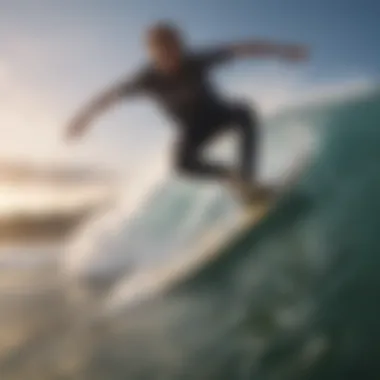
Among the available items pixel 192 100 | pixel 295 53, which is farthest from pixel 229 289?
pixel 295 53

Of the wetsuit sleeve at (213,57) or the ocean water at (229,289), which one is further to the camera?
the wetsuit sleeve at (213,57)

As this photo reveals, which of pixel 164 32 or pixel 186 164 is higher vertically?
pixel 164 32

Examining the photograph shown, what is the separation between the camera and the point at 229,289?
1255 millimetres

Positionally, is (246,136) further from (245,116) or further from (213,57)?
(213,57)

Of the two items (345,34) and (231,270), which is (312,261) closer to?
(231,270)

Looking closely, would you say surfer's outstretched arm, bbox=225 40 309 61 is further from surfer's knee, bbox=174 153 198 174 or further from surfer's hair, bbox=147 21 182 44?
surfer's knee, bbox=174 153 198 174

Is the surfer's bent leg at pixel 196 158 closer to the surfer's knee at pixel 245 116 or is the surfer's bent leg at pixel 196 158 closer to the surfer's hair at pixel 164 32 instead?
the surfer's knee at pixel 245 116

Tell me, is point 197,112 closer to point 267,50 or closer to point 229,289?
point 267,50

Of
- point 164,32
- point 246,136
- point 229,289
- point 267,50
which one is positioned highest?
point 164,32

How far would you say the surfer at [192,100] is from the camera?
129 centimetres

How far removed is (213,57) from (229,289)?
41 cm

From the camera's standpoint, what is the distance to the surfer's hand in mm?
1335

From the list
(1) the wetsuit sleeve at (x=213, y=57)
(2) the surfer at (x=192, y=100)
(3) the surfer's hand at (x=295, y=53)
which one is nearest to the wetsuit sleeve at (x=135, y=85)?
(2) the surfer at (x=192, y=100)

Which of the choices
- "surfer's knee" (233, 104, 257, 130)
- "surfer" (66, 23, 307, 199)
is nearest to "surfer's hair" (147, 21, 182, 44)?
"surfer" (66, 23, 307, 199)
